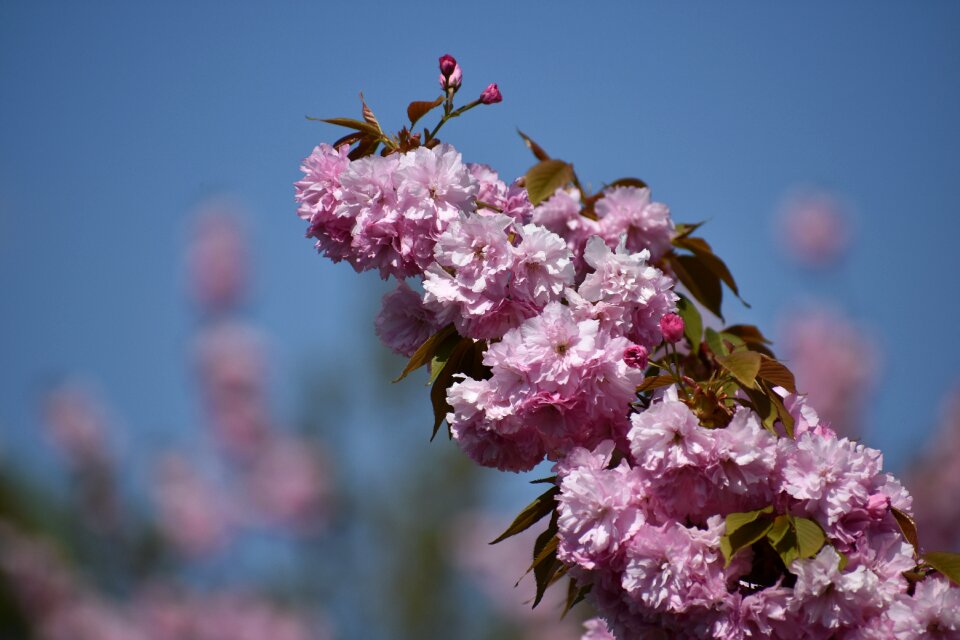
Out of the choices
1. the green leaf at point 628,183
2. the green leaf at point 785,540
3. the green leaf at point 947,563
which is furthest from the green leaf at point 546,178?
the green leaf at point 947,563

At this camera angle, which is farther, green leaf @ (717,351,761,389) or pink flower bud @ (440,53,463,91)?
pink flower bud @ (440,53,463,91)

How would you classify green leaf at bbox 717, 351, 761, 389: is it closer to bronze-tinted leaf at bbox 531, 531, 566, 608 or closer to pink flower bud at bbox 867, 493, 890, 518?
pink flower bud at bbox 867, 493, 890, 518

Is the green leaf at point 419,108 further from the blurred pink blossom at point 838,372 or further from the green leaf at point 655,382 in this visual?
the blurred pink blossom at point 838,372

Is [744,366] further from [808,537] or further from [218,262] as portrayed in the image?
[218,262]

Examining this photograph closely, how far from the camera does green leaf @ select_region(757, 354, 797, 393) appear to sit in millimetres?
1680

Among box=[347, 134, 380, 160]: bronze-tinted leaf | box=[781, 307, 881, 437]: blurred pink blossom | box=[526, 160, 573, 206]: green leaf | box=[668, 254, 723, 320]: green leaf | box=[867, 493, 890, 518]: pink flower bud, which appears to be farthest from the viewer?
box=[781, 307, 881, 437]: blurred pink blossom

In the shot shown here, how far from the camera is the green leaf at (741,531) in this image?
151 cm

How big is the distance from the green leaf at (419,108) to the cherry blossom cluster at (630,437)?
47 mm

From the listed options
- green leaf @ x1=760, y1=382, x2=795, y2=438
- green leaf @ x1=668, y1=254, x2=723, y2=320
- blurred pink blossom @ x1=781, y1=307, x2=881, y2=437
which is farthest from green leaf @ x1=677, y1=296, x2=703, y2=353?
blurred pink blossom @ x1=781, y1=307, x2=881, y2=437

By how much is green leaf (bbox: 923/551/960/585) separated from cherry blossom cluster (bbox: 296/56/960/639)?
2cm

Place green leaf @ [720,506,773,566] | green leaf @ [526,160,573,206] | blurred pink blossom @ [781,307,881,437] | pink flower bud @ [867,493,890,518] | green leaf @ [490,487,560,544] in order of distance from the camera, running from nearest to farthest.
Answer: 1. green leaf @ [720,506,773,566]
2. pink flower bud @ [867,493,890,518]
3. green leaf @ [490,487,560,544]
4. green leaf @ [526,160,573,206]
5. blurred pink blossom @ [781,307,881,437]

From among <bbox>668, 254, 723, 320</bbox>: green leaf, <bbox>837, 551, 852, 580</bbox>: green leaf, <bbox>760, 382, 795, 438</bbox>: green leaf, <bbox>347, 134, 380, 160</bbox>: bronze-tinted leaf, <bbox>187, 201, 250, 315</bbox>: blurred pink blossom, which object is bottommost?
<bbox>837, 551, 852, 580</bbox>: green leaf

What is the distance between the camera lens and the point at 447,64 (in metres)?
1.88

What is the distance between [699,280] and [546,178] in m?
0.50
